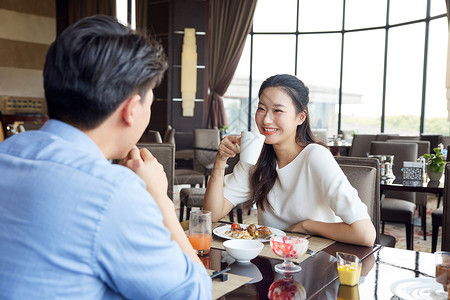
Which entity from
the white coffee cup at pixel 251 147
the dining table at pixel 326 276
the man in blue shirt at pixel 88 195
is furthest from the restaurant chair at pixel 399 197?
the man in blue shirt at pixel 88 195

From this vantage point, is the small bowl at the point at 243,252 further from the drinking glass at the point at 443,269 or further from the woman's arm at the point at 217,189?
the woman's arm at the point at 217,189

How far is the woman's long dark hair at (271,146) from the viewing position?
189cm

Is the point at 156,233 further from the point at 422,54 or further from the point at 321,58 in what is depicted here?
the point at 321,58

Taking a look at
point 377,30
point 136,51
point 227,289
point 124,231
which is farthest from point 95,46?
point 377,30

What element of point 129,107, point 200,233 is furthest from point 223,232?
point 129,107

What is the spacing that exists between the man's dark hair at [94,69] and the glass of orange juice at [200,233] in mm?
672

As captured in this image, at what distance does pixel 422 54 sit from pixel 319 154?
6.14 m

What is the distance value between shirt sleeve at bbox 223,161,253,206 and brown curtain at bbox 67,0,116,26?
8446 mm

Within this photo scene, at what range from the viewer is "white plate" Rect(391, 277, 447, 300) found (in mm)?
1042

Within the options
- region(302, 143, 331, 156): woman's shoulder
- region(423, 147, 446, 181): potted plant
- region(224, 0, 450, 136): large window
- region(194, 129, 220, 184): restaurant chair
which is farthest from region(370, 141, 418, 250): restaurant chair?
region(224, 0, 450, 136): large window

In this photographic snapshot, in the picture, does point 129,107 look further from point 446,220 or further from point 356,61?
point 356,61

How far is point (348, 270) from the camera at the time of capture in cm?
112

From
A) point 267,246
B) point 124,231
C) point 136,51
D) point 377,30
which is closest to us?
point 124,231

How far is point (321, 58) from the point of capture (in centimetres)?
859
